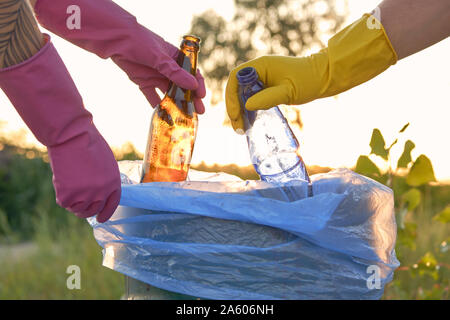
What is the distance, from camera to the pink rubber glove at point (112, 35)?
157cm

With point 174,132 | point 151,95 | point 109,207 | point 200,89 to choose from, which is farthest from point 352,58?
point 109,207

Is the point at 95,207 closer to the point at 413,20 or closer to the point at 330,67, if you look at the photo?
the point at 330,67

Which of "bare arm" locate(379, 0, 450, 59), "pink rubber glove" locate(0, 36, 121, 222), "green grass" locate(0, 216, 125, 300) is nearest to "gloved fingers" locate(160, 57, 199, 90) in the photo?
"pink rubber glove" locate(0, 36, 121, 222)

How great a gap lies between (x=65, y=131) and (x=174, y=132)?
0.52 m

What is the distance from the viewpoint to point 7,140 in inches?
264

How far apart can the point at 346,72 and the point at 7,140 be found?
627 cm

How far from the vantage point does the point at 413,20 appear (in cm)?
146

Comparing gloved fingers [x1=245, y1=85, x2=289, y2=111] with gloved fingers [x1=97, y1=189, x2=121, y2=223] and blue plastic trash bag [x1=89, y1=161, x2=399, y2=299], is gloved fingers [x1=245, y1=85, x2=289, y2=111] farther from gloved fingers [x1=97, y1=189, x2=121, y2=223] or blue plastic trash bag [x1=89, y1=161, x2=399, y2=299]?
gloved fingers [x1=97, y1=189, x2=121, y2=223]

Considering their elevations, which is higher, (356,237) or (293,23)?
(293,23)

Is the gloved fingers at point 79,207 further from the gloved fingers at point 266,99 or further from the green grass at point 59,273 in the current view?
the green grass at point 59,273

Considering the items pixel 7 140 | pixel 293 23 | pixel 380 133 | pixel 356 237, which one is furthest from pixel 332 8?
pixel 356 237
